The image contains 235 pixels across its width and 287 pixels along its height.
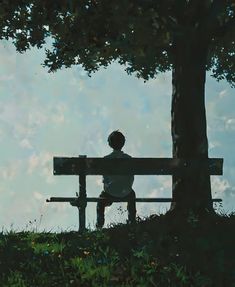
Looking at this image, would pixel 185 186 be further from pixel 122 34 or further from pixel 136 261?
pixel 136 261

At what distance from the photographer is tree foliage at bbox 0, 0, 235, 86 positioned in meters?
13.8

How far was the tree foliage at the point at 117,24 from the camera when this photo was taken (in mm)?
13805

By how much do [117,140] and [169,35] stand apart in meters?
2.58

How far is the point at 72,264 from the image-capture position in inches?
399

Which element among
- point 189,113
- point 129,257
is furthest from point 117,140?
point 129,257

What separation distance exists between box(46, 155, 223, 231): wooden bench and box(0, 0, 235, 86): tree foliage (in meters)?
2.30

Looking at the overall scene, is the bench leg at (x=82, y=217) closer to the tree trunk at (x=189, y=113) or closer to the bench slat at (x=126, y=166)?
the bench slat at (x=126, y=166)

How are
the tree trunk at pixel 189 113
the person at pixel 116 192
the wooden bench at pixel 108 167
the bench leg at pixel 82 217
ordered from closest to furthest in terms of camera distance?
the bench leg at pixel 82 217 → the wooden bench at pixel 108 167 → the tree trunk at pixel 189 113 → the person at pixel 116 192

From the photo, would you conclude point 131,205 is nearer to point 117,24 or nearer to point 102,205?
point 102,205

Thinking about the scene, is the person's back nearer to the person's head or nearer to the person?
the person

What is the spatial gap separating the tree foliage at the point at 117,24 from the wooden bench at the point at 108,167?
2.30m

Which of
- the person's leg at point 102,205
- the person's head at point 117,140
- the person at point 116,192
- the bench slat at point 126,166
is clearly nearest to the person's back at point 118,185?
the person at point 116,192

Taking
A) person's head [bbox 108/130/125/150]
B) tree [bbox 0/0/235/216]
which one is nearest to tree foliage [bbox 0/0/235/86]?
tree [bbox 0/0/235/216]

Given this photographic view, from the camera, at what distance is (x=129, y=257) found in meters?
10.4
